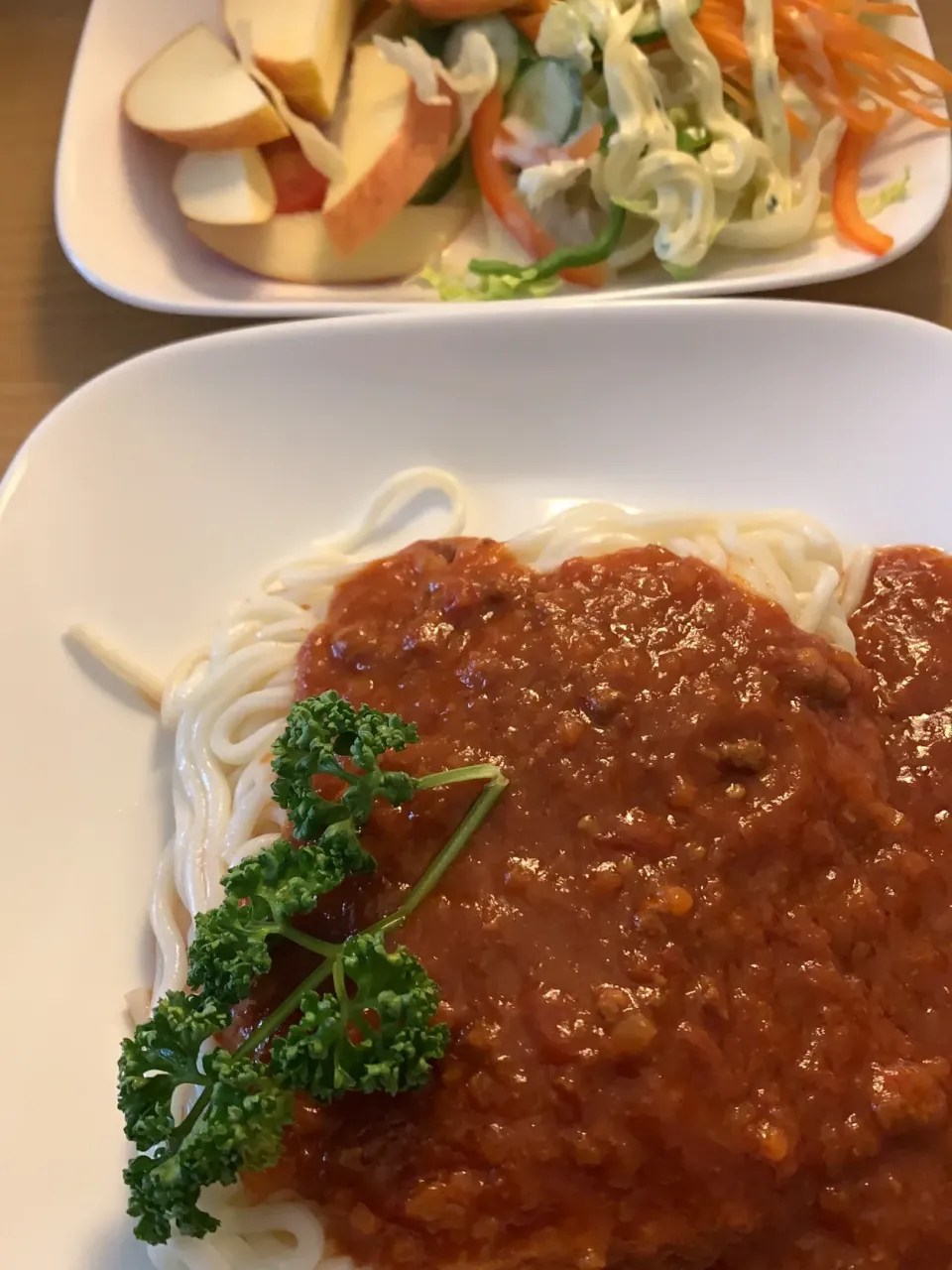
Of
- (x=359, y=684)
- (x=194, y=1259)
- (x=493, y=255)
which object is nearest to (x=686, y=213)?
(x=493, y=255)

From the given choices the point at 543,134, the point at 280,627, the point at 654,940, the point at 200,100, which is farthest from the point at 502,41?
the point at 654,940

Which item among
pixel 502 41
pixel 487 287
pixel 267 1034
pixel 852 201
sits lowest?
pixel 267 1034

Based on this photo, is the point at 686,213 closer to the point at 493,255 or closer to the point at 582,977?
the point at 493,255

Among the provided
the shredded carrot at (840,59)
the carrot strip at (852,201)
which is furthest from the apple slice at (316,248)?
the carrot strip at (852,201)

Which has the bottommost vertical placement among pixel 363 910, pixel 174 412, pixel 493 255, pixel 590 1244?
pixel 590 1244

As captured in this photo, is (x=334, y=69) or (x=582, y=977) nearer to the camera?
(x=582, y=977)

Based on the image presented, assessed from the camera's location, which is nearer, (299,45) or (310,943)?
(310,943)

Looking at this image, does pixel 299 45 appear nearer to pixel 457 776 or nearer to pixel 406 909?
pixel 457 776
